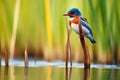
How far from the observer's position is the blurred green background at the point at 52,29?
362 cm

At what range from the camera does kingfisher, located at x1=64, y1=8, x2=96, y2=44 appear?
361 cm

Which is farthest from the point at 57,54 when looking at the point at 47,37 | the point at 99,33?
the point at 99,33

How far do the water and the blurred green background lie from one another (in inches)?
2.2

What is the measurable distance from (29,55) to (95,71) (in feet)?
1.87

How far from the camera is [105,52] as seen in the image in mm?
3660

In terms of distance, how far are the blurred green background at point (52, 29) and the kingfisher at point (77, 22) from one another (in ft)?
0.11

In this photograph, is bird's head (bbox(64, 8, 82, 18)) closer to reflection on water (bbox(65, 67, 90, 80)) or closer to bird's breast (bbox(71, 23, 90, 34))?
bird's breast (bbox(71, 23, 90, 34))

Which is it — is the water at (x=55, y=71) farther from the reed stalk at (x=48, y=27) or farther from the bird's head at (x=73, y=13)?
the bird's head at (x=73, y=13)

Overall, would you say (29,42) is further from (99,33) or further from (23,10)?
(99,33)

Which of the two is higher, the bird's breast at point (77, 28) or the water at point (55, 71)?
the bird's breast at point (77, 28)

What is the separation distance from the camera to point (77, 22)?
3.61 metres

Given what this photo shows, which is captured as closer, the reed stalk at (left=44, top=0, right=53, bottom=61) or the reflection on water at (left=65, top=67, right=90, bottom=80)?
the reflection on water at (left=65, top=67, right=90, bottom=80)

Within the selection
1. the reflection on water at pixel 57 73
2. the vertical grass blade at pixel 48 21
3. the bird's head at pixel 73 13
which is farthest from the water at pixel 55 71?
the bird's head at pixel 73 13

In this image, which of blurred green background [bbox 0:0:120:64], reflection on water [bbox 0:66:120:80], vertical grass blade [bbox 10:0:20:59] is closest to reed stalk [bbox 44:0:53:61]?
blurred green background [bbox 0:0:120:64]
